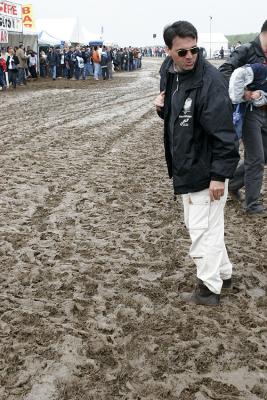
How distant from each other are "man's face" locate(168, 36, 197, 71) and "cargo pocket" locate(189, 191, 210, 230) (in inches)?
34.2

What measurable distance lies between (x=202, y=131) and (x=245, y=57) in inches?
82.9

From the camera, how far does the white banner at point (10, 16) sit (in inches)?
909

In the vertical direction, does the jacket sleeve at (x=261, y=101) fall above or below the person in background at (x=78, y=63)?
below

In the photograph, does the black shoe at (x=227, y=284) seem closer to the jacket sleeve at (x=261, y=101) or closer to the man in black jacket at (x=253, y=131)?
the man in black jacket at (x=253, y=131)

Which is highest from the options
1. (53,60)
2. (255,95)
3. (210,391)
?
(53,60)

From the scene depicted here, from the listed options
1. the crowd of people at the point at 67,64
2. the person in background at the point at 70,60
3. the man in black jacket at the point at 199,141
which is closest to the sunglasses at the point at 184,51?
the man in black jacket at the point at 199,141

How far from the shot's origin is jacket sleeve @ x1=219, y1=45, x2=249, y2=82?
197 inches

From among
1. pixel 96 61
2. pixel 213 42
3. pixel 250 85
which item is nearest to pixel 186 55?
pixel 250 85

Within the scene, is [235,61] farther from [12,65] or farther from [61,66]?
[61,66]

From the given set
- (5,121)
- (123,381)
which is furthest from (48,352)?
(5,121)

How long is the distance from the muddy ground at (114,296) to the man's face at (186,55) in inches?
68.7

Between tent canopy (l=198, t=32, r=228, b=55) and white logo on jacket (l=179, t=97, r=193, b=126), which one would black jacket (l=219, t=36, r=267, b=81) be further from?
tent canopy (l=198, t=32, r=228, b=55)

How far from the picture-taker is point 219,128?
10.5ft

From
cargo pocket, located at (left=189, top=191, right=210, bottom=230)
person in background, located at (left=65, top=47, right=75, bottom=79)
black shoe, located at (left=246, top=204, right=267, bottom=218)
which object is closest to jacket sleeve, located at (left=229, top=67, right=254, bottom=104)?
black shoe, located at (left=246, top=204, right=267, bottom=218)
